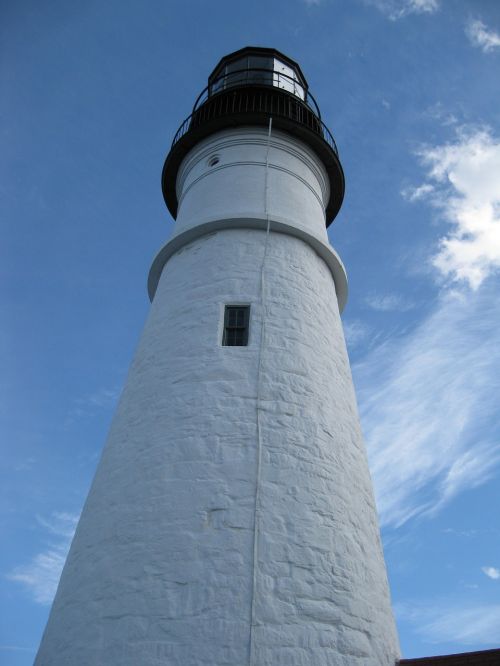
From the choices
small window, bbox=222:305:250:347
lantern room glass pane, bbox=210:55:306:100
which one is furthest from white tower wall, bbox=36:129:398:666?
lantern room glass pane, bbox=210:55:306:100

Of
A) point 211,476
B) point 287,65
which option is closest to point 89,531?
point 211,476

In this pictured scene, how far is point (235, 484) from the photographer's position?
655cm

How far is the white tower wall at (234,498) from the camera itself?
5.70m

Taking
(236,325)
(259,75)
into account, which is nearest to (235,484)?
(236,325)

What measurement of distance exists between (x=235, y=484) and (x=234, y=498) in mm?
168

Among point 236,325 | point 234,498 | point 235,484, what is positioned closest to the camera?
point 234,498

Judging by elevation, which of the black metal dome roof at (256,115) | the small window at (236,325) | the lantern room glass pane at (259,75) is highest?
the lantern room glass pane at (259,75)

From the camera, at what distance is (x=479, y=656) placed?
19.9 feet

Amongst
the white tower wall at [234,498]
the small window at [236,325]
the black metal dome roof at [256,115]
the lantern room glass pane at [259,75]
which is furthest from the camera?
the lantern room glass pane at [259,75]

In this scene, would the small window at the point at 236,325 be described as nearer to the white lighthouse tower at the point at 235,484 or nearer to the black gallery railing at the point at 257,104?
the white lighthouse tower at the point at 235,484

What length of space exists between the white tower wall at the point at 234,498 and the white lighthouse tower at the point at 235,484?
0.02m

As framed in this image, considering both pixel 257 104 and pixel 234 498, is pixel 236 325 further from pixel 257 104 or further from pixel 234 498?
pixel 257 104

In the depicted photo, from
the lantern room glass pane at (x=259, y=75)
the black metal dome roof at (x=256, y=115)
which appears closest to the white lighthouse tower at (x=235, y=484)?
the black metal dome roof at (x=256, y=115)

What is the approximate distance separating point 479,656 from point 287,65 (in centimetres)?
1426
